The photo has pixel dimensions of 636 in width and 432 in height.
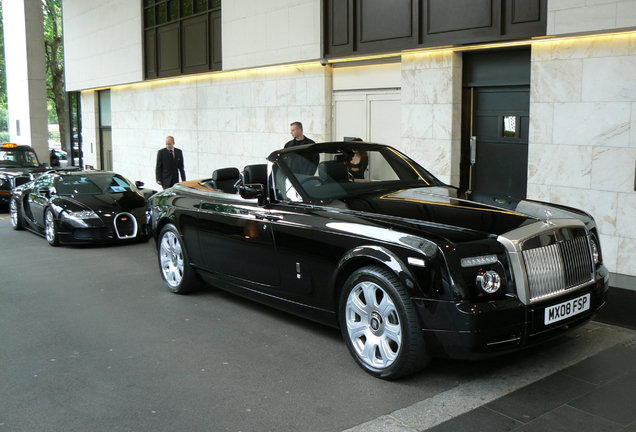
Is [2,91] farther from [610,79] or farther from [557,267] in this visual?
[557,267]

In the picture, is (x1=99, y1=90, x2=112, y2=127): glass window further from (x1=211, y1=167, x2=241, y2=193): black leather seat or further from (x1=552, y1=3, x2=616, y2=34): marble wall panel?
(x1=552, y1=3, x2=616, y2=34): marble wall panel

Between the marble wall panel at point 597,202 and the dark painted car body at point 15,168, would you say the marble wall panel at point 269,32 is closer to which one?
the dark painted car body at point 15,168

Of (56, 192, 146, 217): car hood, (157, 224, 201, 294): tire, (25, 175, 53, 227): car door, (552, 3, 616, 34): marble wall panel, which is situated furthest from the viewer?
(25, 175, 53, 227): car door

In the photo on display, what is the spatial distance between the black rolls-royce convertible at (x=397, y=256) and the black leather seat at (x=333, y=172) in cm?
1

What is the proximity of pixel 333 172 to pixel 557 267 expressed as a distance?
2.28m

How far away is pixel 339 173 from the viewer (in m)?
6.30

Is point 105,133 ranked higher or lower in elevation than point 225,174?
higher

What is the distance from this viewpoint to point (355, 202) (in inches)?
227

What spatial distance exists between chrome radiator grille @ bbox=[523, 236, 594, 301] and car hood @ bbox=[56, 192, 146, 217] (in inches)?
330

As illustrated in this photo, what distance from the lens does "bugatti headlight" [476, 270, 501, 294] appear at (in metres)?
4.53

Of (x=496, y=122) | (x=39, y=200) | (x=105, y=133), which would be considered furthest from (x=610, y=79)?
(x=105, y=133)

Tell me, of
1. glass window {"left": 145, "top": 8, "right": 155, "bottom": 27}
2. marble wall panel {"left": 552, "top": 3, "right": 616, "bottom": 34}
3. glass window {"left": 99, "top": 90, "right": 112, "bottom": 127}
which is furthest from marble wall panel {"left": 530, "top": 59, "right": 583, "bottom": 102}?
glass window {"left": 99, "top": 90, "right": 112, "bottom": 127}

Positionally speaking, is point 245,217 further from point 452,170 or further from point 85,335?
point 452,170

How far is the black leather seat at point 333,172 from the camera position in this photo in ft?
20.5
